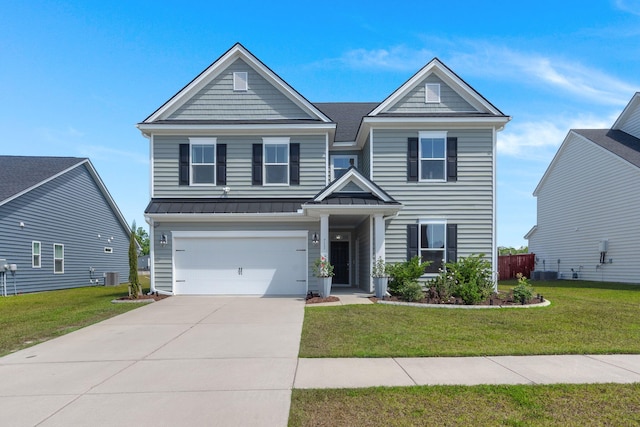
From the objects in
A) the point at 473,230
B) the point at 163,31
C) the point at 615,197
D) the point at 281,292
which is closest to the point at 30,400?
the point at 281,292

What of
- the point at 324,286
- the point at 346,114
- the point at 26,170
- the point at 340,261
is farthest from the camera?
the point at 26,170

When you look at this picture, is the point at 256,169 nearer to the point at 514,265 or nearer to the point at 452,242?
the point at 452,242

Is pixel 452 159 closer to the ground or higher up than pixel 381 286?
higher up

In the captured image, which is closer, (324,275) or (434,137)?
(324,275)

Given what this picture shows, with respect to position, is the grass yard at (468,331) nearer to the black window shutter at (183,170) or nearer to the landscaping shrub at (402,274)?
the landscaping shrub at (402,274)

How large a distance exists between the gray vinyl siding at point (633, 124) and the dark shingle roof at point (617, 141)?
202mm

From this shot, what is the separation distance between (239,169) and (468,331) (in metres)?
9.94

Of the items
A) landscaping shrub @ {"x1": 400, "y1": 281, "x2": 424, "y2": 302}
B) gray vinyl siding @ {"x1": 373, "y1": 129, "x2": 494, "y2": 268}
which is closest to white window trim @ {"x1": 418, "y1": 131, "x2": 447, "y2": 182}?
gray vinyl siding @ {"x1": 373, "y1": 129, "x2": 494, "y2": 268}

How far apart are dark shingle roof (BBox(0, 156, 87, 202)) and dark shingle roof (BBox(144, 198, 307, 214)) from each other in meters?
7.73

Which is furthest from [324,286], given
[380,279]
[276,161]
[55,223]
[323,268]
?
[55,223]

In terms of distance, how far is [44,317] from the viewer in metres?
11.1

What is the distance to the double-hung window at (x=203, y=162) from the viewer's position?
15.8 meters

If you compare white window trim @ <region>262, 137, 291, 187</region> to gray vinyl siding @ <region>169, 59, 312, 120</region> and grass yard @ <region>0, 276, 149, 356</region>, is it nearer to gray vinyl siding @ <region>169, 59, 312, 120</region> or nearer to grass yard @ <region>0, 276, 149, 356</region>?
gray vinyl siding @ <region>169, 59, 312, 120</region>

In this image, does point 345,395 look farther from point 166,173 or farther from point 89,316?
point 166,173
